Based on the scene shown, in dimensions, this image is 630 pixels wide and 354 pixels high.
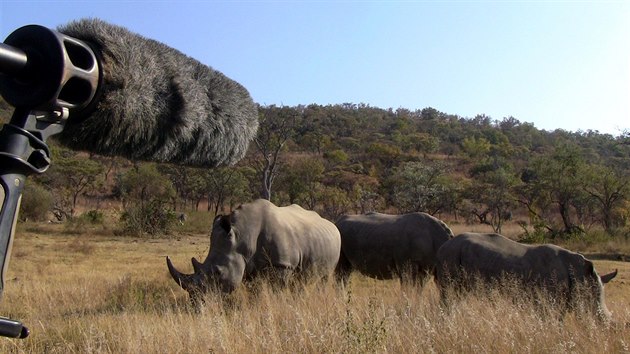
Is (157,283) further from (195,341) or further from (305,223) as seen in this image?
(195,341)

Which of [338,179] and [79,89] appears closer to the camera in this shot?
[79,89]

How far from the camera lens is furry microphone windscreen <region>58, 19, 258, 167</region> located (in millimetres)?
1385

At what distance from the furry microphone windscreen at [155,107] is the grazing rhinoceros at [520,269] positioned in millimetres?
6408

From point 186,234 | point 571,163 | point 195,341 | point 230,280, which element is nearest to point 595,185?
point 571,163

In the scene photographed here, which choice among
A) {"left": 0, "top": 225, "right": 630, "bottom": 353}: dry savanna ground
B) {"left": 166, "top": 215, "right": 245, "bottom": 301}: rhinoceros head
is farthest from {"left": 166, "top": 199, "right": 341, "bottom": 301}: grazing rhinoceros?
{"left": 0, "top": 225, "right": 630, "bottom": 353}: dry savanna ground

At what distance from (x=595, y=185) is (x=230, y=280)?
28893mm

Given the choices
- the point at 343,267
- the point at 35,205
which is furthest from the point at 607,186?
the point at 35,205

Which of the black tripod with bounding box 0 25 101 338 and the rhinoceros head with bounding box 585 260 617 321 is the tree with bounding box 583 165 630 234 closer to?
the rhinoceros head with bounding box 585 260 617 321

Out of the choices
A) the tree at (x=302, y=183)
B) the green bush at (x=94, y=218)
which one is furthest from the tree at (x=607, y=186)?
the green bush at (x=94, y=218)

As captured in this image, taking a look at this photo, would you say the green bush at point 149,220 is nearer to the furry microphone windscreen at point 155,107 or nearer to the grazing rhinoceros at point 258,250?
the grazing rhinoceros at point 258,250

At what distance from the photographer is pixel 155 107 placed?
147 centimetres

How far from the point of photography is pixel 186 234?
29469 mm

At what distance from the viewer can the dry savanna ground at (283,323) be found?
4734 millimetres

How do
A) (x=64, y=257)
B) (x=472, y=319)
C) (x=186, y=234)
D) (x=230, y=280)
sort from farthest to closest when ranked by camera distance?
1. (x=186, y=234)
2. (x=64, y=257)
3. (x=230, y=280)
4. (x=472, y=319)
